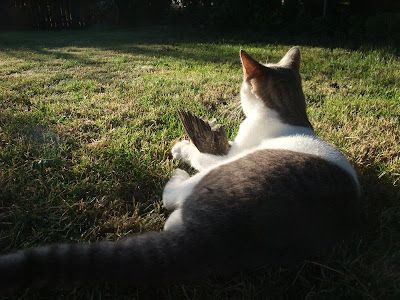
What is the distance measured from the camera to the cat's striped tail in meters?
1.13

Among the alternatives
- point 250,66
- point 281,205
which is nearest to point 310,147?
point 281,205

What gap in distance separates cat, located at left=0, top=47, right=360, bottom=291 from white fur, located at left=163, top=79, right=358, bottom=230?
0.29ft

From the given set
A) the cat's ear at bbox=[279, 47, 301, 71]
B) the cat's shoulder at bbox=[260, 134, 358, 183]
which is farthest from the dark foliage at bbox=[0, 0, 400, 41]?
the cat's shoulder at bbox=[260, 134, 358, 183]

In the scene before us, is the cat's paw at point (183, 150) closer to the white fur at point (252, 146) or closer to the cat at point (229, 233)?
the white fur at point (252, 146)

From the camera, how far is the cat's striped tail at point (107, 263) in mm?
1129

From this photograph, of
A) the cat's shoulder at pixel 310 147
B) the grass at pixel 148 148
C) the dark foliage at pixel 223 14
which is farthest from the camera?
the dark foliage at pixel 223 14

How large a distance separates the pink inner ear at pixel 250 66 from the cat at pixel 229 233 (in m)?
0.91

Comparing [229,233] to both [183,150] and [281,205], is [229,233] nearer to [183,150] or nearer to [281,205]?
[281,205]

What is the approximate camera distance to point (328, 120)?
304 centimetres

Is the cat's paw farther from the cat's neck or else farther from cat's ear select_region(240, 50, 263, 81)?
cat's ear select_region(240, 50, 263, 81)

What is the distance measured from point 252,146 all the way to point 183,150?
565 millimetres

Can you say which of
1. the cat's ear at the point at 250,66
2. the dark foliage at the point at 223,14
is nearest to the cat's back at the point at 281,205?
the cat's ear at the point at 250,66

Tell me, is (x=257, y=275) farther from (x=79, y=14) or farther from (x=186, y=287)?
(x=79, y=14)

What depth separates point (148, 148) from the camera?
243cm
